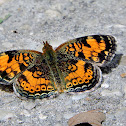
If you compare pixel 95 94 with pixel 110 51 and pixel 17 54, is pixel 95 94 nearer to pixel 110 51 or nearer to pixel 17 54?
pixel 110 51

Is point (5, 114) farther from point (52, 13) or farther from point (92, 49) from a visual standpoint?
point (52, 13)

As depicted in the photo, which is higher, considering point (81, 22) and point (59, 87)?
point (81, 22)

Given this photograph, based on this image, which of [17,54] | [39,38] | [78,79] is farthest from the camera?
[39,38]

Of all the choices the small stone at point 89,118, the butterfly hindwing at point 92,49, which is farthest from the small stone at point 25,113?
the butterfly hindwing at point 92,49

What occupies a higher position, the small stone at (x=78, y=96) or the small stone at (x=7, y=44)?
the small stone at (x=7, y=44)

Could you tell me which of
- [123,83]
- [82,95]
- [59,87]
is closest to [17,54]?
[59,87]

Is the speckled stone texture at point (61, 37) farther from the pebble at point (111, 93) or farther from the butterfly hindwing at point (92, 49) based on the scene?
the butterfly hindwing at point (92, 49)

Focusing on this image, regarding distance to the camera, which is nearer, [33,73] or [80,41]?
[33,73]
